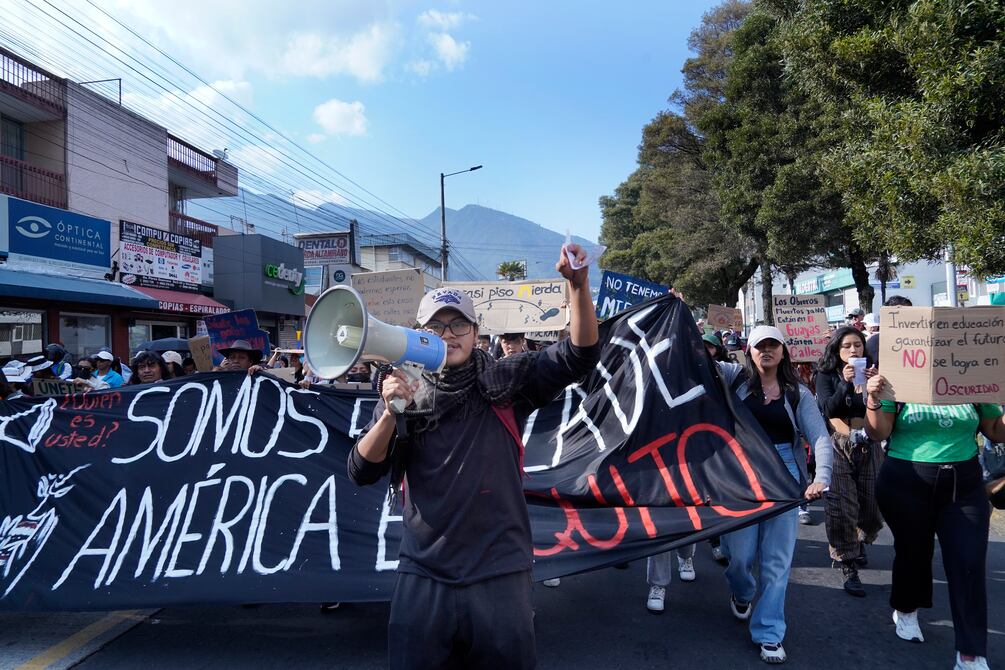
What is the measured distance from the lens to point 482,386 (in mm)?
2170

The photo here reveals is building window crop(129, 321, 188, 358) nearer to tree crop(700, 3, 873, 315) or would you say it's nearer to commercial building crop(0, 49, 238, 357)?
commercial building crop(0, 49, 238, 357)

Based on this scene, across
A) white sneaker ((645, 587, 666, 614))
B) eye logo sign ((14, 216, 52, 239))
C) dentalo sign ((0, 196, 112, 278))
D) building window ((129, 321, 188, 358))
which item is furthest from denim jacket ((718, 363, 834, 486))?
building window ((129, 321, 188, 358))

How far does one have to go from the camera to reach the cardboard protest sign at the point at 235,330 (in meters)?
6.34

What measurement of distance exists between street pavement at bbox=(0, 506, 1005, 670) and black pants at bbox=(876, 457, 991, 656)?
334mm

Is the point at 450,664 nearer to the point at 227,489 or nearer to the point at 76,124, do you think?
the point at 227,489

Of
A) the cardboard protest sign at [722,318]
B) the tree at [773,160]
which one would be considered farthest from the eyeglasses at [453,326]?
the tree at [773,160]

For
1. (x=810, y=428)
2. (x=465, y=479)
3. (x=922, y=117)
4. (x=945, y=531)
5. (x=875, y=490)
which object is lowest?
(x=945, y=531)

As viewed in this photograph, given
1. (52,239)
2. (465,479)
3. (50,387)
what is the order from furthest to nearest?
(52,239), (50,387), (465,479)

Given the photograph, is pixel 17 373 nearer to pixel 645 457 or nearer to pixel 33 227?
pixel 645 457

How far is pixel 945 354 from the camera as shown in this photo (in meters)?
3.22

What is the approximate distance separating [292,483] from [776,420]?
2.89 meters

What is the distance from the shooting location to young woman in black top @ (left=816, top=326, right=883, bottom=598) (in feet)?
14.5

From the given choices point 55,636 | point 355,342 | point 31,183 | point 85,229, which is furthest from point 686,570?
point 31,183

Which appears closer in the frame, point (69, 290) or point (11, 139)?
point (69, 290)
